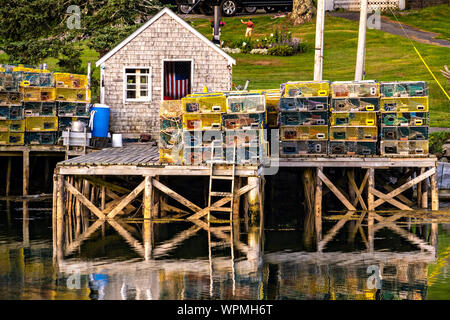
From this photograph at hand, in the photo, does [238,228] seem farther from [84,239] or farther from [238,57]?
[238,57]

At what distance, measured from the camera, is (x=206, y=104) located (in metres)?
26.4

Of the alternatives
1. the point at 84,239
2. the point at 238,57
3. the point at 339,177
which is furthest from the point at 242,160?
the point at 238,57

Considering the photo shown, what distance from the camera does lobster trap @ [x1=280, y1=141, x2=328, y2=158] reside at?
28.6 meters

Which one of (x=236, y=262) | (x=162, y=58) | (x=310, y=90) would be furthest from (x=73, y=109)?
(x=236, y=262)

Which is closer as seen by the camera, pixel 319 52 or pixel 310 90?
pixel 310 90

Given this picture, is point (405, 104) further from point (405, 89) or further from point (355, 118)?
point (355, 118)

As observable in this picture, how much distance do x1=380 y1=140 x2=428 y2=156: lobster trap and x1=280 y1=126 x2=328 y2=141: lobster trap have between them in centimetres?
181

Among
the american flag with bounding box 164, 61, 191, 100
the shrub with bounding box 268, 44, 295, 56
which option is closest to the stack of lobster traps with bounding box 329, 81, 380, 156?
the american flag with bounding box 164, 61, 191, 100

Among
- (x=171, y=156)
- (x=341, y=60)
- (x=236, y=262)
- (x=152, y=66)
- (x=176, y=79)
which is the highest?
(x=341, y=60)

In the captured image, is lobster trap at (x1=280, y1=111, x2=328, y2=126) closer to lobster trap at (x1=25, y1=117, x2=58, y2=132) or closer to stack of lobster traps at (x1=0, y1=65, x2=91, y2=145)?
stack of lobster traps at (x1=0, y1=65, x2=91, y2=145)

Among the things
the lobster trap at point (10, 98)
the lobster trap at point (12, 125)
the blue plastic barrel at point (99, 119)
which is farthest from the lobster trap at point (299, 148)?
the lobster trap at point (10, 98)

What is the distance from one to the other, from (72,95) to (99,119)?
1.24 meters

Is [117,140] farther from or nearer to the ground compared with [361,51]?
nearer to the ground

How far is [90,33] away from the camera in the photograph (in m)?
42.8
